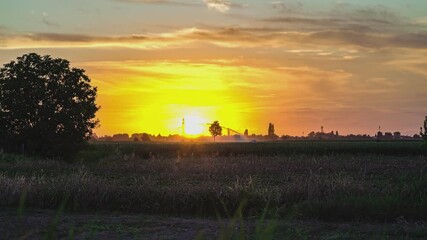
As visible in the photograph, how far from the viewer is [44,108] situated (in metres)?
49.8

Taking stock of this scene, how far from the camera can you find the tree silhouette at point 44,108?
49.4 meters

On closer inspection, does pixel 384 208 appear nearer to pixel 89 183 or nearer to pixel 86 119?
pixel 89 183

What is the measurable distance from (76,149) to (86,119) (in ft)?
9.93

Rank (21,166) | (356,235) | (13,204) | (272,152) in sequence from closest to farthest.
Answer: (356,235) < (13,204) < (21,166) < (272,152)

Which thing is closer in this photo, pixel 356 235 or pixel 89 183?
pixel 356 235

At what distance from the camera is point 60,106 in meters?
50.7

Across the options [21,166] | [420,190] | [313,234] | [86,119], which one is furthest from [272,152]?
[313,234]

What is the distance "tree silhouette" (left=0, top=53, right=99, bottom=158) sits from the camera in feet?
162

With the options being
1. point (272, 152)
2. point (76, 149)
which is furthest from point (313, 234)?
point (272, 152)

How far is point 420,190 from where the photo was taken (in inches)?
715

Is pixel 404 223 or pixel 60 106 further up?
pixel 60 106

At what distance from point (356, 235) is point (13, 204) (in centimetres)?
1049

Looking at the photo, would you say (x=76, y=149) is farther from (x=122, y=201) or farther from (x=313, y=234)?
(x=313, y=234)

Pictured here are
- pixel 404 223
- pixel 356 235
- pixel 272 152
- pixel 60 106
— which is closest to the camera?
pixel 356 235
